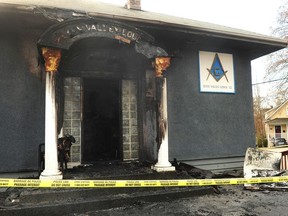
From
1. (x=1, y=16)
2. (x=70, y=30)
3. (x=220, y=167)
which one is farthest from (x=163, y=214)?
(x=1, y=16)

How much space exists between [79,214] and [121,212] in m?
0.74

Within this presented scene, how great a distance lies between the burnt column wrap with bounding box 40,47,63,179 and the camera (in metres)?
5.16

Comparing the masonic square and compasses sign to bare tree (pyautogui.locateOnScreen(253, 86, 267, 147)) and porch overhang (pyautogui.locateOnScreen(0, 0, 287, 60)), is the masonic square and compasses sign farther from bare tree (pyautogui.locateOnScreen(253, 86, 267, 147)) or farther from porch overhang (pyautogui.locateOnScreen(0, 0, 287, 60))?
bare tree (pyautogui.locateOnScreen(253, 86, 267, 147))

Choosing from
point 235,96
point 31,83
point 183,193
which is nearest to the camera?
point 183,193

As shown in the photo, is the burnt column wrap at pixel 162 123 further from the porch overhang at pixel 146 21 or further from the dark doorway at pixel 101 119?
the dark doorway at pixel 101 119

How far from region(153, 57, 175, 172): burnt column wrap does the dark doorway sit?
1806 millimetres

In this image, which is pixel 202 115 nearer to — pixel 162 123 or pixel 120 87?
pixel 162 123

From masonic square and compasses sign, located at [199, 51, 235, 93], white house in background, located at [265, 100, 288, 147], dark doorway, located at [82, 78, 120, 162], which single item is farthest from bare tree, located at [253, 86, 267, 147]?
dark doorway, located at [82, 78, 120, 162]

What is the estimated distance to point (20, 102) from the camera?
638cm

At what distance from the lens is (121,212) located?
450cm

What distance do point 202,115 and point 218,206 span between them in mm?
3833

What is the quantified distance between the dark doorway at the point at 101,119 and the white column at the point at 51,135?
2.02 meters

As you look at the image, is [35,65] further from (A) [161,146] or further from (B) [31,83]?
(A) [161,146]

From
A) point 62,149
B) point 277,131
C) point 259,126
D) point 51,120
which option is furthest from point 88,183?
point 259,126
